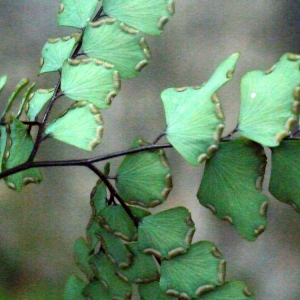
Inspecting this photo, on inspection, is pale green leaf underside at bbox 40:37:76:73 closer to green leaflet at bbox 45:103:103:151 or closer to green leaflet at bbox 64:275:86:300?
green leaflet at bbox 45:103:103:151

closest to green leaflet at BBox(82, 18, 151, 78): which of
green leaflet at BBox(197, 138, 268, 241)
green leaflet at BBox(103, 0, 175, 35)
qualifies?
green leaflet at BBox(103, 0, 175, 35)

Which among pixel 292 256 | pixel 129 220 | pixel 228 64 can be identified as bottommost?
pixel 292 256

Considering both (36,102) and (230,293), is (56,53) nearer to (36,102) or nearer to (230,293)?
(36,102)

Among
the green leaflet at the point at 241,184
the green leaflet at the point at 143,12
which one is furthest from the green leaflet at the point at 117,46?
the green leaflet at the point at 241,184

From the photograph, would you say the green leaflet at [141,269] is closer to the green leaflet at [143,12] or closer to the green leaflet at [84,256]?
the green leaflet at [84,256]

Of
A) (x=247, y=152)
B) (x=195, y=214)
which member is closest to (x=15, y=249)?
(x=195, y=214)

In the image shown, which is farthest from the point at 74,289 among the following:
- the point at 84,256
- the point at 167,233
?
the point at 167,233

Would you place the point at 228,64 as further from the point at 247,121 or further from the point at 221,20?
the point at 221,20
